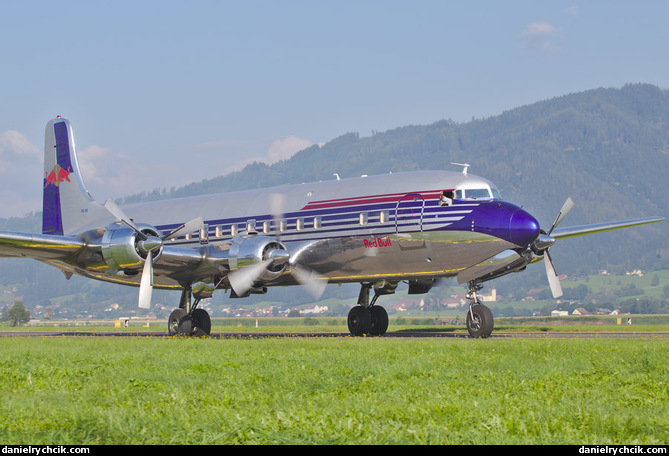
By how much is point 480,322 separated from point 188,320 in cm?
1026

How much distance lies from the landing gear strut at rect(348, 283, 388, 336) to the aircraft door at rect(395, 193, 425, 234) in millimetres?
4249

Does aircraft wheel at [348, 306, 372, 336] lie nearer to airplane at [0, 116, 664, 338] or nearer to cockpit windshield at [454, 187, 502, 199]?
airplane at [0, 116, 664, 338]

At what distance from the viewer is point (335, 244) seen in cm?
2625

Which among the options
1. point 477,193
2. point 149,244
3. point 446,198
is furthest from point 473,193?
point 149,244

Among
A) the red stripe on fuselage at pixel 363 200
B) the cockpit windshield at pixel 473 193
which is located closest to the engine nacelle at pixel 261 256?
the red stripe on fuselage at pixel 363 200

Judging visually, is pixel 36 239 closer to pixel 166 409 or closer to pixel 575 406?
pixel 166 409

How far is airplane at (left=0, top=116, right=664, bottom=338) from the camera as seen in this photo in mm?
24125

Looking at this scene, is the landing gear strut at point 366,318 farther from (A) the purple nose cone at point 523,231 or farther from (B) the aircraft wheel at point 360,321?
(A) the purple nose cone at point 523,231

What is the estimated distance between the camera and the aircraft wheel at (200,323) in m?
28.3

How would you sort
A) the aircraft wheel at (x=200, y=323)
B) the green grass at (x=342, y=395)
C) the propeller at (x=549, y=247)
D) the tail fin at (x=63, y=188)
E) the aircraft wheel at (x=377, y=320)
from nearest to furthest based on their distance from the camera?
the green grass at (x=342, y=395), the propeller at (x=549, y=247), the aircraft wheel at (x=200, y=323), the aircraft wheel at (x=377, y=320), the tail fin at (x=63, y=188)

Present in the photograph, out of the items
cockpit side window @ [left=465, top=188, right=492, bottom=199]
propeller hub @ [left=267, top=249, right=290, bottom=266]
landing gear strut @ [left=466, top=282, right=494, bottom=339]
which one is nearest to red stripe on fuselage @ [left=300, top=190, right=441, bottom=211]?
cockpit side window @ [left=465, top=188, right=492, bottom=199]

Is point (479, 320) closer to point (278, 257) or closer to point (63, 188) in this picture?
point (278, 257)

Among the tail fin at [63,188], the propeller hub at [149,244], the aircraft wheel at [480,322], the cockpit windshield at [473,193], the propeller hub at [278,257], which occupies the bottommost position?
the aircraft wheel at [480,322]
